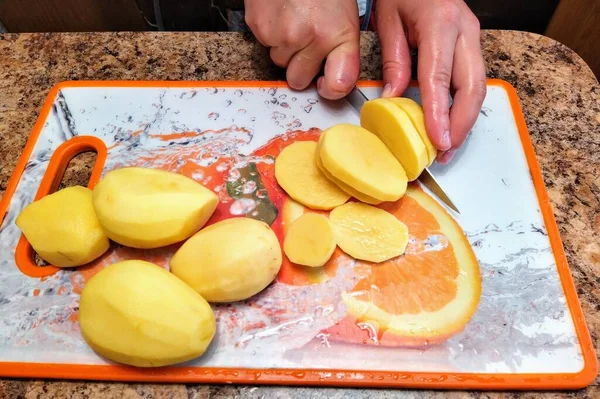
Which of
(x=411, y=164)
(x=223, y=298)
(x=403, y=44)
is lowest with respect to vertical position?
(x=223, y=298)

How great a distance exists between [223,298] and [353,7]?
0.92 meters

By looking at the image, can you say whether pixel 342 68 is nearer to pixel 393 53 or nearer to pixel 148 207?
pixel 393 53

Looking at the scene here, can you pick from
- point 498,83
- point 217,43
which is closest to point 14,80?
point 217,43

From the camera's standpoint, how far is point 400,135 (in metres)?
1.26

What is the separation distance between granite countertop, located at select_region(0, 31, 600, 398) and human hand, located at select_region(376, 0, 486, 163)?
0.66ft

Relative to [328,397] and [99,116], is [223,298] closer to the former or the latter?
[328,397]

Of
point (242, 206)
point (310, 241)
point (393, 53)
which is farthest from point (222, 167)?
point (393, 53)

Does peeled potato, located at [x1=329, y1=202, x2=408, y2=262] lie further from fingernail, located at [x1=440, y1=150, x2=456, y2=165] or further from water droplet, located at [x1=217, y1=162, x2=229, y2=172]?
water droplet, located at [x1=217, y1=162, x2=229, y2=172]

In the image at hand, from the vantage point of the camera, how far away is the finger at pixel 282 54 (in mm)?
1438

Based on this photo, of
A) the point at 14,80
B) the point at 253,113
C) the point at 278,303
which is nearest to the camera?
the point at 278,303

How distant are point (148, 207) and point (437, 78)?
0.81 meters

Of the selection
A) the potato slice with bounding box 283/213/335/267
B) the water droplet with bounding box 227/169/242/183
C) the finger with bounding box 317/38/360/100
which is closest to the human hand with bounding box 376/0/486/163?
the finger with bounding box 317/38/360/100

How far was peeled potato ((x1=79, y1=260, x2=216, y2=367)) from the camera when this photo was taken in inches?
38.3

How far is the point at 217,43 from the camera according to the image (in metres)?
1.71
